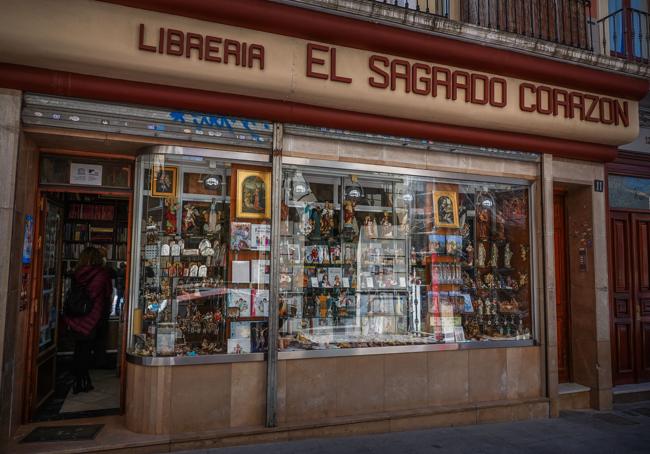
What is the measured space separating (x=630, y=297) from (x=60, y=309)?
943 centimetres

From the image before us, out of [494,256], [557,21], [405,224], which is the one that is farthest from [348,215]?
[557,21]

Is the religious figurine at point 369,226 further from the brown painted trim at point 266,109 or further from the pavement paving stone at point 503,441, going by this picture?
the pavement paving stone at point 503,441

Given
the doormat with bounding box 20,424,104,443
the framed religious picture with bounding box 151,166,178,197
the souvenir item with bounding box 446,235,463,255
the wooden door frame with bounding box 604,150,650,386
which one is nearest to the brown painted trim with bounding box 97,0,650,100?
the wooden door frame with bounding box 604,150,650,386

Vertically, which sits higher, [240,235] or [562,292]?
[240,235]

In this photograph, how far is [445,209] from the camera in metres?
7.24

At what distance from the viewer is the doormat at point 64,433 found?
16.8 ft

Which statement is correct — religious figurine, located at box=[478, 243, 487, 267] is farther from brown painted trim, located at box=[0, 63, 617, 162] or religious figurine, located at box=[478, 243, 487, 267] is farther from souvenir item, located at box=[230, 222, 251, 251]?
souvenir item, located at box=[230, 222, 251, 251]

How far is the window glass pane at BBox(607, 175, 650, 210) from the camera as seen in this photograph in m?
8.46

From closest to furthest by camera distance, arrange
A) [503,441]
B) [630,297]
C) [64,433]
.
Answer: [64,433], [503,441], [630,297]

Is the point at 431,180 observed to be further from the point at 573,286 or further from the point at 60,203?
the point at 60,203

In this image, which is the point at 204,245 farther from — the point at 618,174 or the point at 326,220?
the point at 618,174

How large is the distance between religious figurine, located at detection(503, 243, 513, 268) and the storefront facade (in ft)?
0.05

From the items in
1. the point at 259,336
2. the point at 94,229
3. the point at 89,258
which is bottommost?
the point at 259,336

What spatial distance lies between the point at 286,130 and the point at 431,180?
223 cm
